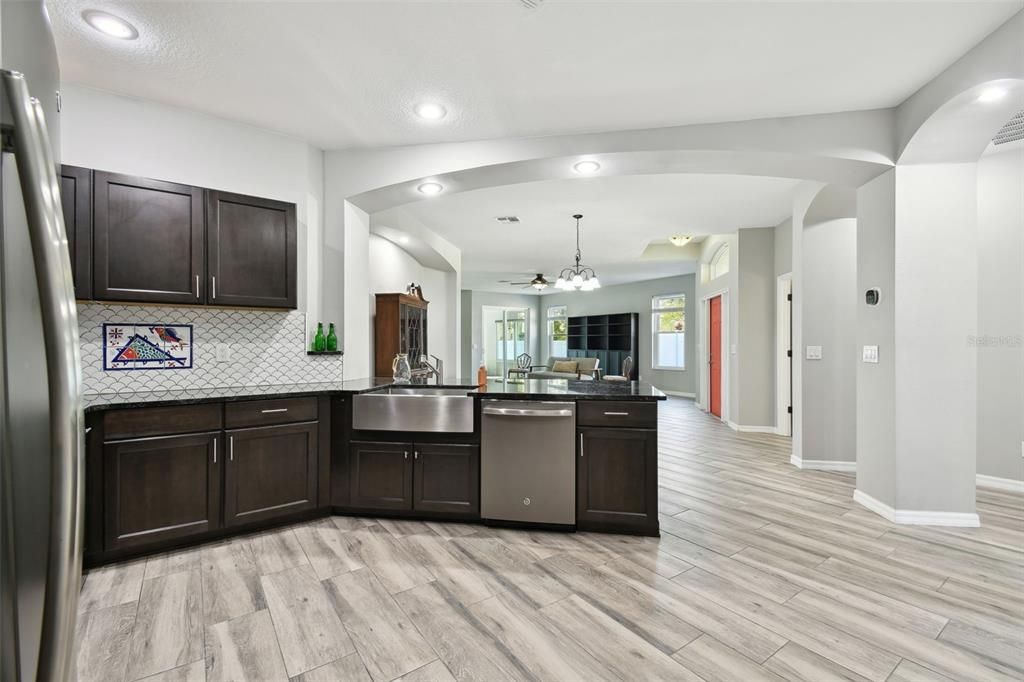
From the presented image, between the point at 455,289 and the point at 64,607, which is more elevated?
the point at 455,289

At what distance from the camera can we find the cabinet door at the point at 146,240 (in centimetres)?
245

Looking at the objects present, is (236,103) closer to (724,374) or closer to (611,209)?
(611,209)

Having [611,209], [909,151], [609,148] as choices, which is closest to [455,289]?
[611,209]

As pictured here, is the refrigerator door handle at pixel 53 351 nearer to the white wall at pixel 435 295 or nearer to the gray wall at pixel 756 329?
the white wall at pixel 435 295

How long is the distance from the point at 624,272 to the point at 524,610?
810 cm

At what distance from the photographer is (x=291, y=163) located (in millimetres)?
3270

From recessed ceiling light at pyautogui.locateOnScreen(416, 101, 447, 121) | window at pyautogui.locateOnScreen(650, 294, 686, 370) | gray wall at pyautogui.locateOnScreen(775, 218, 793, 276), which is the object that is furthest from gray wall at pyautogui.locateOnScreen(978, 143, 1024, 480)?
window at pyautogui.locateOnScreen(650, 294, 686, 370)

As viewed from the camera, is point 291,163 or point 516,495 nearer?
point 516,495

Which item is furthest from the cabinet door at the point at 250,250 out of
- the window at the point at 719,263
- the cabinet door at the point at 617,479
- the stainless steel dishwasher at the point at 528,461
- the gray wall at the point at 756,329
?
the window at the point at 719,263

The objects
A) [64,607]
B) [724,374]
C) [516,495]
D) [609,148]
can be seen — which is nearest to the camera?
[64,607]

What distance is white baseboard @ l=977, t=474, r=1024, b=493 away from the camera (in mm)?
3600

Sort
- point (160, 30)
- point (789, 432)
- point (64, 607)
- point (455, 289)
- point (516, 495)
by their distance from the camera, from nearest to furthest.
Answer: point (64, 607) → point (160, 30) → point (516, 495) → point (789, 432) → point (455, 289)

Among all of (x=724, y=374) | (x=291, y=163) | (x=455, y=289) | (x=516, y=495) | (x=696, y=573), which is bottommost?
(x=696, y=573)

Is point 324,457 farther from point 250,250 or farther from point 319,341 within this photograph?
point 250,250
